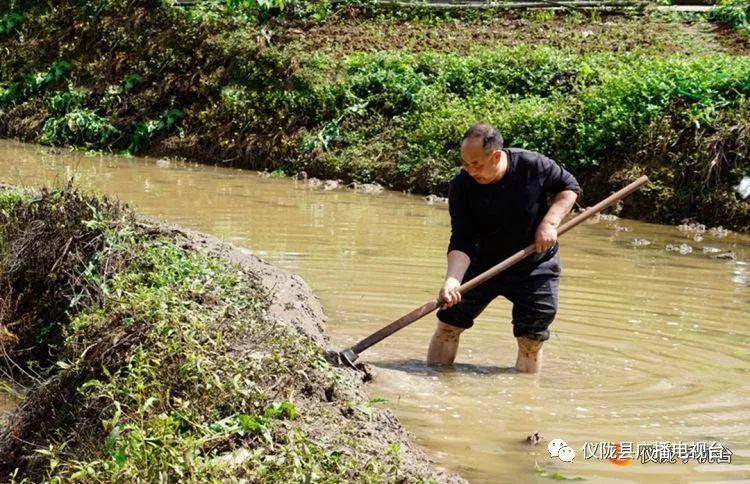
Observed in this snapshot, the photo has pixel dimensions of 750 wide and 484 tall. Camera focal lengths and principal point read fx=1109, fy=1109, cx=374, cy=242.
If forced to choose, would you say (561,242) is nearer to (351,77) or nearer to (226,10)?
(351,77)

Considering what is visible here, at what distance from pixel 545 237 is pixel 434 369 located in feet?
3.85

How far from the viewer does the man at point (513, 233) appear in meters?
6.48

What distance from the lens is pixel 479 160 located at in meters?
6.27

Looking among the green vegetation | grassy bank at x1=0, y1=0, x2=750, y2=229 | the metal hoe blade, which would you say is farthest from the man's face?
the green vegetation

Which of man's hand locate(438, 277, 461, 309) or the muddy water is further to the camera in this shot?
man's hand locate(438, 277, 461, 309)

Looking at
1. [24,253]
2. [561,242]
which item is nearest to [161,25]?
[561,242]

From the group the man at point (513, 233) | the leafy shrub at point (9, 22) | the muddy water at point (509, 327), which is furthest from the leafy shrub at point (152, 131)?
the man at point (513, 233)

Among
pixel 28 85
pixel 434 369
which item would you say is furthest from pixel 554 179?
pixel 28 85

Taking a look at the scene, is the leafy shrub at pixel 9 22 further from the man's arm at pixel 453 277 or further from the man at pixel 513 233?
the man's arm at pixel 453 277

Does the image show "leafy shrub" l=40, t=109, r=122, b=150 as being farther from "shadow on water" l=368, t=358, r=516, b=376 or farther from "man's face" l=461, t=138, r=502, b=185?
"man's face" l=461, t=138, r=502, b=185

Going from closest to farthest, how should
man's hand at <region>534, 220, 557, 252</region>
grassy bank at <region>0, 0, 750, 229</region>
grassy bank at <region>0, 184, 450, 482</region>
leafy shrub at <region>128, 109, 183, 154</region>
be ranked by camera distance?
grassy bank at <region>0, 184, 450, 482</region>, man's hand at <region>534, 220, 557, 252</region>, grassy bank at <region>0, 0, 750, 229</region>, leafy shrub at <region>128, 109, 183, 154</region>

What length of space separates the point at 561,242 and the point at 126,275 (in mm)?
6020

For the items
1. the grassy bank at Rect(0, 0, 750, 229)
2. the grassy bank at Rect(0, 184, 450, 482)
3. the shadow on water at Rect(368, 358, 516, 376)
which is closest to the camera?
the grassy bank at Rect(0, 184, 450, 482)

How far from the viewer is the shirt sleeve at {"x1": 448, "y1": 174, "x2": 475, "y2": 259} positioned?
6.59m
